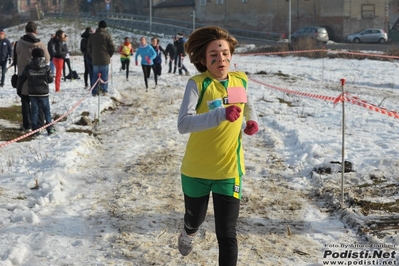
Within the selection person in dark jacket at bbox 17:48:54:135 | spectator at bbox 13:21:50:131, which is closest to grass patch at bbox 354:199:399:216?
person in dark jacket at bbox 17:48:54:135

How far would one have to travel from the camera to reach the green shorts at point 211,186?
4.07m

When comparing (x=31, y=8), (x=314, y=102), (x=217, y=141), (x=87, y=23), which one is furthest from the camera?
(x=31, y=8)

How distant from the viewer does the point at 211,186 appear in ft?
13.6

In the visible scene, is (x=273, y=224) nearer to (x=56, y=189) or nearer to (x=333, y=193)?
(x=333, y=193)

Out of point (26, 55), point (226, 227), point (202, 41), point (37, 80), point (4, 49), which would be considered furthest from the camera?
point (4, 49)

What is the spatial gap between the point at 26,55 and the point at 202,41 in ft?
26.3

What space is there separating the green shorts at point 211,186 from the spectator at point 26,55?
6637 millimetres

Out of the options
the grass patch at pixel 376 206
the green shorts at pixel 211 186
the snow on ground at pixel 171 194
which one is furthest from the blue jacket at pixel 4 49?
the green shorts at pixel 211 186

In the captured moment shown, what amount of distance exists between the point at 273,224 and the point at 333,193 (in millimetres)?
1217

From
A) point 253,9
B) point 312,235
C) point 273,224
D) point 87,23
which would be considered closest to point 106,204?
point 273,224

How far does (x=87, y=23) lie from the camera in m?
69.4

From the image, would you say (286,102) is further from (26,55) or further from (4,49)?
(4,49)

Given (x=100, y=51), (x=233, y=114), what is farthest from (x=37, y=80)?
(x=233, y=114)

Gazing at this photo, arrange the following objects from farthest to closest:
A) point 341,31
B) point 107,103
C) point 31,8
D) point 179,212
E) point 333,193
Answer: point 31,8, point 341,31, point 107,103, point 333,193, point 179,212
